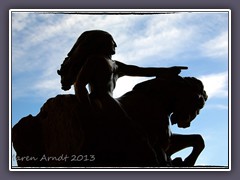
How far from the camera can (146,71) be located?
4.29 m

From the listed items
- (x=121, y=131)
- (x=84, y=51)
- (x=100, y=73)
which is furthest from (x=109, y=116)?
(x=84, y=51)

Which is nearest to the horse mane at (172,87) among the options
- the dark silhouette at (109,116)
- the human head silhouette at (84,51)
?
the dark silhouette at (109,116)

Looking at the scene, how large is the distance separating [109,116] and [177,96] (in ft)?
1.70

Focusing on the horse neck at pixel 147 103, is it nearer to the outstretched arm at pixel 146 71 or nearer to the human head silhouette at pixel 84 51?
the outstretched arm at pixel 146 71

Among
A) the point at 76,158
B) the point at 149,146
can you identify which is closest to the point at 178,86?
the point at 149,146

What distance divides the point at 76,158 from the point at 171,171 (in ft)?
1.93

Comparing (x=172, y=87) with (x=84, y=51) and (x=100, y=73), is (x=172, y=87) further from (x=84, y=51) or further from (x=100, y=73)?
(x=84, y=51)

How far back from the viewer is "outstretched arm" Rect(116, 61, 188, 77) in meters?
4.25

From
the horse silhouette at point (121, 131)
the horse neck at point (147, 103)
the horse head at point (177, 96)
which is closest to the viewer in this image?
the horse silhouette at point (121, 131)

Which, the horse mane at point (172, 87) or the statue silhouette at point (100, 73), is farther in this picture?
the horse mane at point (172, 87)

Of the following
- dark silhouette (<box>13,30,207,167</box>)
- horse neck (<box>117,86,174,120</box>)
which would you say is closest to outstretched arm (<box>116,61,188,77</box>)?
dark silhouette (<box>13,30,207,167</box>)

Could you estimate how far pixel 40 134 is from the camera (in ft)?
13.2

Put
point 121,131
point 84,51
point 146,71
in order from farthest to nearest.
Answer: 1. point 146,71
2. point 84,51
3. point 121,131

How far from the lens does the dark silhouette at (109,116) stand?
3875mm
